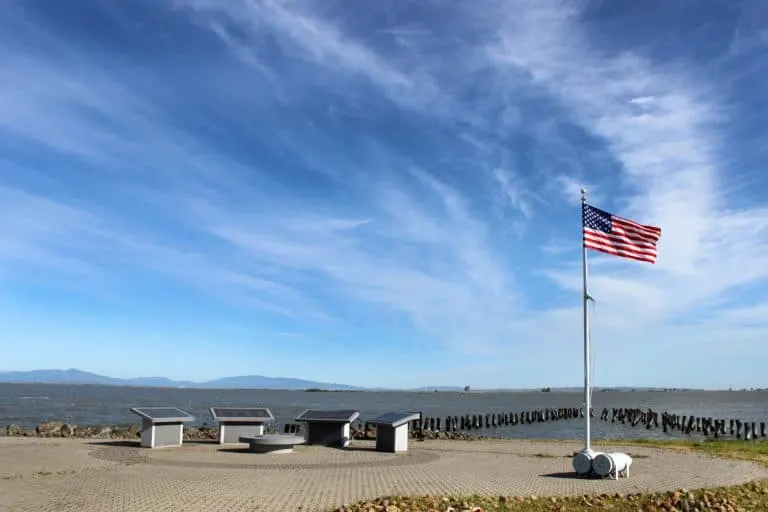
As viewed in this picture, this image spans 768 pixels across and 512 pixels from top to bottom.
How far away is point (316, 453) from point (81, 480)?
23.3 feet

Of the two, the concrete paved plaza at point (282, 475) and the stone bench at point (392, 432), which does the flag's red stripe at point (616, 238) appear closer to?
the concrete paved plaza at point (282, 475)

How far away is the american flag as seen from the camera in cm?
1670

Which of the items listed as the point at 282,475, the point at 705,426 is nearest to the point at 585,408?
the point at 282,475

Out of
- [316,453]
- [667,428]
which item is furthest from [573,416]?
[316,453]

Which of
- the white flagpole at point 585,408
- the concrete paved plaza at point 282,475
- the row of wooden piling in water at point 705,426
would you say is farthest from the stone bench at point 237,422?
the row of wooden piling in water at point 705,426

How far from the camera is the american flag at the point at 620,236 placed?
54.8ft

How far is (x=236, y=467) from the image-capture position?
16.0 metres

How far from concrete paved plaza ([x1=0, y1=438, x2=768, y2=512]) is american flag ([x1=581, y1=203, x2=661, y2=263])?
17.0 ft

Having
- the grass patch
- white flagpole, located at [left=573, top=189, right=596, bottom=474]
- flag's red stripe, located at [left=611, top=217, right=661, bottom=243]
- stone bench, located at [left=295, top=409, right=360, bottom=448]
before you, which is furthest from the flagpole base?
stone bench, located at [left=295, top=409, right=360, bottom=448]

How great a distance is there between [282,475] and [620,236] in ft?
31.8

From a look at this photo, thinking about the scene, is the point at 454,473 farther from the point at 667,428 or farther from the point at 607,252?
the point at 667,428

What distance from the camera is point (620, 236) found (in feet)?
55.0

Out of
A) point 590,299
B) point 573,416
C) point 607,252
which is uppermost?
point 607,252

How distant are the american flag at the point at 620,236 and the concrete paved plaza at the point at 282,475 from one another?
5195 millimetres
